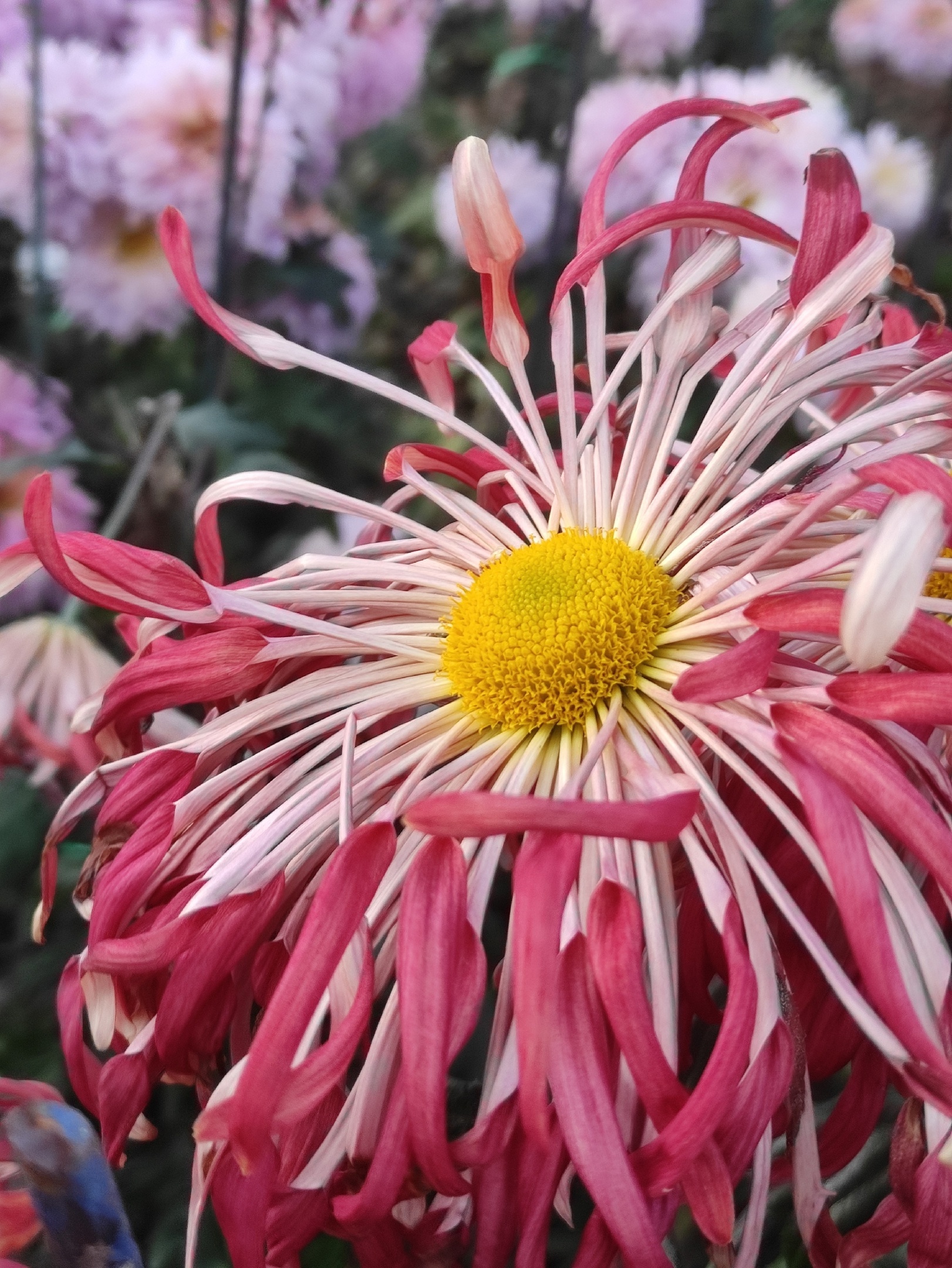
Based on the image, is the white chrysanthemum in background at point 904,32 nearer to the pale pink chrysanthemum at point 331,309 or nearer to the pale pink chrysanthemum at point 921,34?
the pale pink chrysanthemum at point 921,34

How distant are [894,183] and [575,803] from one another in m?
0.83

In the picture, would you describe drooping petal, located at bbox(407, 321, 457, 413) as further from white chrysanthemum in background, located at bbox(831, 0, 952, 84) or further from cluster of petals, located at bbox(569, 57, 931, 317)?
white chrysanthemum in background, located at bbox(831, 0, 952, 84)

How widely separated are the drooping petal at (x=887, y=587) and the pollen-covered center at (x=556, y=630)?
15 cm

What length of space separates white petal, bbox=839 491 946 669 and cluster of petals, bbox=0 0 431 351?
69 centimetres

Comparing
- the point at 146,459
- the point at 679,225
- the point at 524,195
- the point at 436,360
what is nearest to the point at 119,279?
the point at 146,459

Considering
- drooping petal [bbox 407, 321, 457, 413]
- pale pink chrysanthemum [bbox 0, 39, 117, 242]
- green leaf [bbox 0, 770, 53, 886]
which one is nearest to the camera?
drooping petal [bbox 407, 321, 457, 413]

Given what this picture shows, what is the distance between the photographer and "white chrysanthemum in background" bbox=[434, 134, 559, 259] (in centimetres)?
91

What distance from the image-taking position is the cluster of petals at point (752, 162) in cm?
79

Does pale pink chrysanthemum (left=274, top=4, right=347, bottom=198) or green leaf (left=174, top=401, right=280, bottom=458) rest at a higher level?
pale pink chrysanthemum (left=274, top=4, right=347, bottom=198)

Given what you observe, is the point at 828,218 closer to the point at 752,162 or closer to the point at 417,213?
the point at 752,162

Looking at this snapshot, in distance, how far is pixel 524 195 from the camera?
0.91 metres

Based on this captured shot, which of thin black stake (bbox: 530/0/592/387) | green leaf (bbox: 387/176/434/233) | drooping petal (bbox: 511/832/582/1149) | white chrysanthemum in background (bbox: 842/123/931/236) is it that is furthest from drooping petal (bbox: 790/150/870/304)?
green leaf (bbox: 387/176/434/233)

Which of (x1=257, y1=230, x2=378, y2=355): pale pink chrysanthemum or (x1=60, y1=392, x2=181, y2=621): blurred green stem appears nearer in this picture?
(x1=60, y1=392, x2=181, y2=621): blurred green stem

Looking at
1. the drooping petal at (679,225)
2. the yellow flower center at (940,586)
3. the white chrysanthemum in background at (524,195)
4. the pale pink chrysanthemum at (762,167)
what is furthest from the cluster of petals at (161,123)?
the yellow flower center at (940,586)
